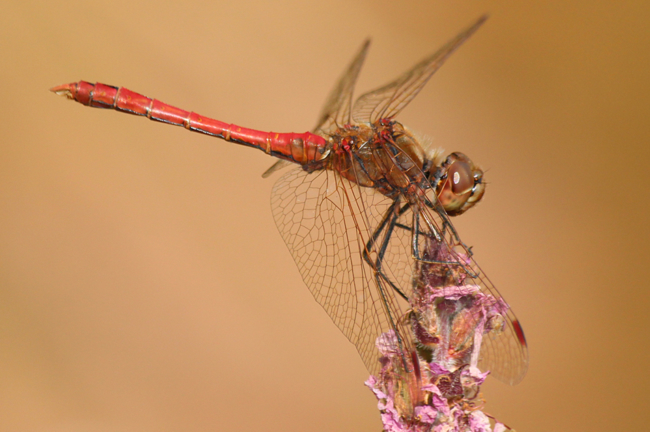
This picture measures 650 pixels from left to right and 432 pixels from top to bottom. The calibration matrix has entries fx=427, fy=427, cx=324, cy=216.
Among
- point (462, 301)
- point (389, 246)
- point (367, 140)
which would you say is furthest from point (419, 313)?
point (367, 140)

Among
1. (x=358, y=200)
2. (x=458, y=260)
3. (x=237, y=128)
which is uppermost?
(x=237, y=128)

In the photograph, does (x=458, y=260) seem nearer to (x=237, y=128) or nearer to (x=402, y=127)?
(x=402, y=127)

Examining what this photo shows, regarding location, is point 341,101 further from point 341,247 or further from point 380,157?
point 341,247

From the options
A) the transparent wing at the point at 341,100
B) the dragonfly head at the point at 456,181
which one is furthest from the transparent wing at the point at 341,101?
the dragonfly head at the point at 456,181

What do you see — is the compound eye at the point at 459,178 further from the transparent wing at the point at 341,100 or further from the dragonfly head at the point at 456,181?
the transparent wing at the point at 341,100

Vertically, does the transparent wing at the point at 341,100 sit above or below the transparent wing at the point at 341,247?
above

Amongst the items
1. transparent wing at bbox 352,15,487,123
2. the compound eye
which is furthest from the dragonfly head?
transparent wing at bbox 352,15,487,123

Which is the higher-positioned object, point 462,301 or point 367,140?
point 367,140

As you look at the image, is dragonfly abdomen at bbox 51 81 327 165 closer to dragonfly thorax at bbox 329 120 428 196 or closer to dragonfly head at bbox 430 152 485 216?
dragonfly thorax at bbox 329 120 428 196
